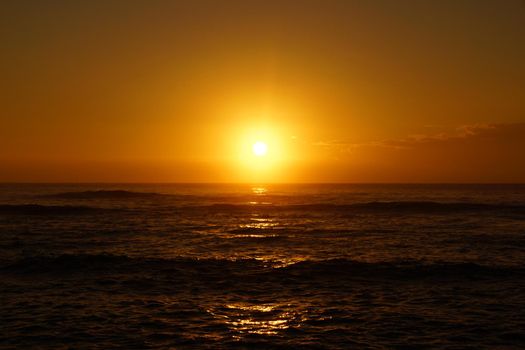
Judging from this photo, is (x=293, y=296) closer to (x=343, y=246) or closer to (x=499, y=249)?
(x=343, y=246)

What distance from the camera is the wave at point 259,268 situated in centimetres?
2125

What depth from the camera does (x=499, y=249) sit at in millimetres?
28359

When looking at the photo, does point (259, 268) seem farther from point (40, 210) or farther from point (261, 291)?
point (40, 210)

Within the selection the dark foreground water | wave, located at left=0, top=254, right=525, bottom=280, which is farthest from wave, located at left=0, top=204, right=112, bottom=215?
wave, located at left=0, top=254, right=525, bottom=280

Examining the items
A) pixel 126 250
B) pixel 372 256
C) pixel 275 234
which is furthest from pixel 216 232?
Result: pixel 372 256

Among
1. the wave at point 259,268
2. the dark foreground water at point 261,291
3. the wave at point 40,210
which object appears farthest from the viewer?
the wave at point 40,210

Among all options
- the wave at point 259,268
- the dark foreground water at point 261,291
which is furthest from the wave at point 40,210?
the wave at point 259,268

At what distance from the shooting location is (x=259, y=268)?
22.9m

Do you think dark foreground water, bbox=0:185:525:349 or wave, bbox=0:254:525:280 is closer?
dark foreground water, bbox=0:185:525:349

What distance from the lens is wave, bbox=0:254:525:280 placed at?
69.7ft

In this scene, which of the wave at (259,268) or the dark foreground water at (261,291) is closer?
the dark foreground water at (261,291)

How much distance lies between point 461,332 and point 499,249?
56.6ft

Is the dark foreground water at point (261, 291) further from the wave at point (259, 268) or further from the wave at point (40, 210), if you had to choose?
the wave at point (40, 210)

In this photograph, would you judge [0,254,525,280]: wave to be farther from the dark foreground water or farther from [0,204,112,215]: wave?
[0,204,112,215]: wave
